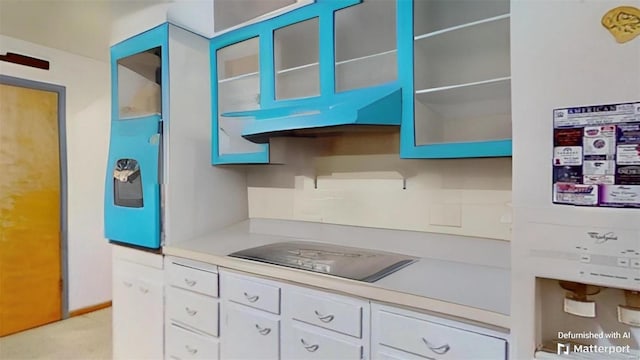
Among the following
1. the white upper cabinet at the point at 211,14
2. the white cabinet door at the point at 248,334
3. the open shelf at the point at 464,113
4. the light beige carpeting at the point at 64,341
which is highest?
the white upper cabinet at the point at 211,14

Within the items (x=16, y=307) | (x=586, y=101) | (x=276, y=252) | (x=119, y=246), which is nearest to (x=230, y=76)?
(x=276, y=252)

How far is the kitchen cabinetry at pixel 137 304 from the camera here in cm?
213

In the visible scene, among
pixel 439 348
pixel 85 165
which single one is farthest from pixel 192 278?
pixel 85 165

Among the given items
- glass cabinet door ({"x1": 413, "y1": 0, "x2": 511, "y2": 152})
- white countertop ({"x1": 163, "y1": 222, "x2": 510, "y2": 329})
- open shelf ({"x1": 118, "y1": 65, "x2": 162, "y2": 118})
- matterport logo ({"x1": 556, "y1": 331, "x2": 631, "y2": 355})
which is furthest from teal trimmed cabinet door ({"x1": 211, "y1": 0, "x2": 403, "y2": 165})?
matterport logo ({"x1": 556, "y1": 331, "x2": 631, "y2": 355})

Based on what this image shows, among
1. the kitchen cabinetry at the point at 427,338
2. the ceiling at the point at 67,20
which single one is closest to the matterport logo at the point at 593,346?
the kitchen cabinetry at the point at 427,338

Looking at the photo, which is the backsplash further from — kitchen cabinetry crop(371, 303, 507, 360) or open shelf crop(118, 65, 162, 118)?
open shelf crop(118, 65, 162, 118)

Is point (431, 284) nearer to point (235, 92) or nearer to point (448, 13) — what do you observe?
point (448, 13)

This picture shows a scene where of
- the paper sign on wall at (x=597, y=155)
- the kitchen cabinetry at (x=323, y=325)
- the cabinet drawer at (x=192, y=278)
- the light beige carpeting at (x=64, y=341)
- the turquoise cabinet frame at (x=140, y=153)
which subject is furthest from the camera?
the light beige carpeting at (x=64, y=341)

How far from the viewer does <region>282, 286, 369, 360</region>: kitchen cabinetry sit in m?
1.36

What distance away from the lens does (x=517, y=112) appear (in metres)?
0.91

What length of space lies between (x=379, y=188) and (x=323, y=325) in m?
0.75

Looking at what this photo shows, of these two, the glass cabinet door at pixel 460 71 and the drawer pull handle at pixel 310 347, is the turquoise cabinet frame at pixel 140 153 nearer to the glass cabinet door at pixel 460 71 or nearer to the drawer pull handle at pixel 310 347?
the drawer pull handle at pixel 310 347

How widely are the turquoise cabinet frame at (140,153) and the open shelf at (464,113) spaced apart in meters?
1.38

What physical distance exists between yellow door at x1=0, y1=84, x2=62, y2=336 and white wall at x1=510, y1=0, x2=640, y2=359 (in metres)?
3.37
